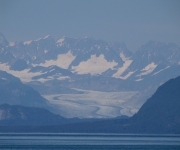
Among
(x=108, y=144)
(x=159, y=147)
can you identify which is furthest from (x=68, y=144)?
(x=159, y=147)

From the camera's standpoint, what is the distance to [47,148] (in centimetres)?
15812

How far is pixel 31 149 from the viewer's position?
154m

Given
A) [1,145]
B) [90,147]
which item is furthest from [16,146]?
[90,147]

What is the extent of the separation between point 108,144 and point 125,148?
1401 centimetres

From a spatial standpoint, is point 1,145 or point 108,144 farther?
point 108,144

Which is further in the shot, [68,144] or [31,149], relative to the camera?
[68,144]

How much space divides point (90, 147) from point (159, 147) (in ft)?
39.6

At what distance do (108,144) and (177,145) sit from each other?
51.6 feet

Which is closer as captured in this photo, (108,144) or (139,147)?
(139,147)

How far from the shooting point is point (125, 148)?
162 metres

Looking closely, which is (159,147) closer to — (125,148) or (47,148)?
(125,148)

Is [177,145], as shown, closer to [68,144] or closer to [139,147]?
[139,147]

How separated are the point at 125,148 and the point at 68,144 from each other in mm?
15714

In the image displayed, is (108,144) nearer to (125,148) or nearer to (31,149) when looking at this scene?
(125,148)
